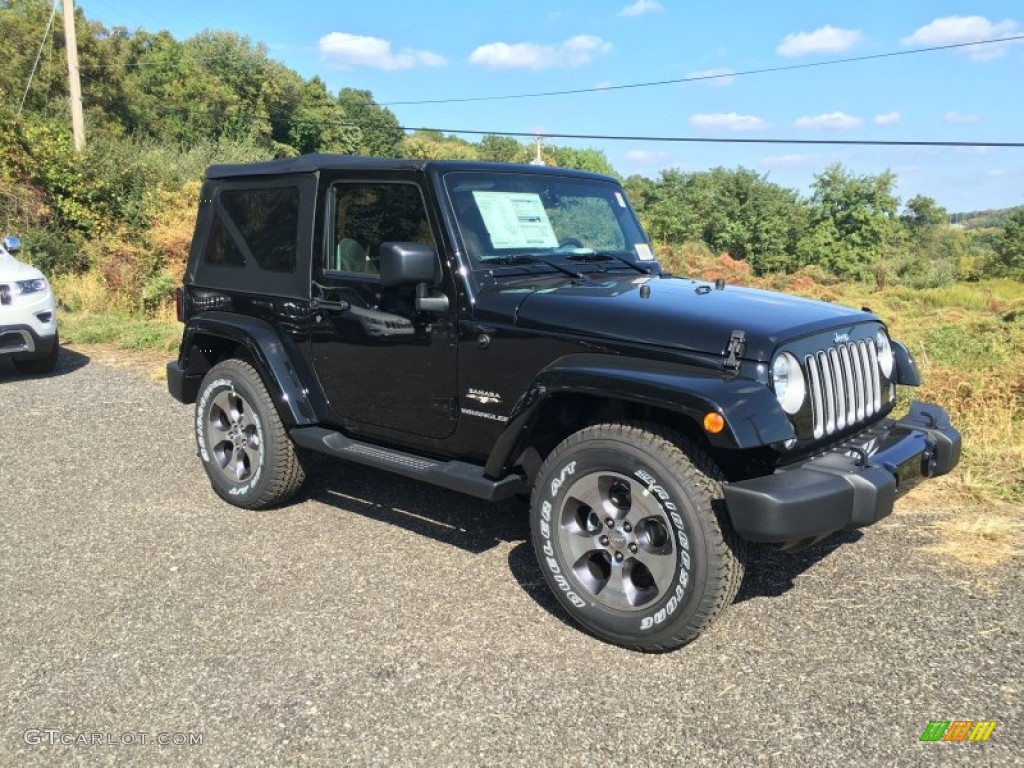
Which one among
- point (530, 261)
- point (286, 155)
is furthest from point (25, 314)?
point (286, 155)

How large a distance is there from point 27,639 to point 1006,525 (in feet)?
15.9

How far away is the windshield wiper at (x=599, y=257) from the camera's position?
4172mm

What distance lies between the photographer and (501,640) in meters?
3.33

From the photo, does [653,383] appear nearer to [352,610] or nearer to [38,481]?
[352,610]

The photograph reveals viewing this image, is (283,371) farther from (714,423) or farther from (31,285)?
(31,285)

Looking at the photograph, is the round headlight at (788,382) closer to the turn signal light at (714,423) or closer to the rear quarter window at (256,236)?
the turn signal light at (714,423)

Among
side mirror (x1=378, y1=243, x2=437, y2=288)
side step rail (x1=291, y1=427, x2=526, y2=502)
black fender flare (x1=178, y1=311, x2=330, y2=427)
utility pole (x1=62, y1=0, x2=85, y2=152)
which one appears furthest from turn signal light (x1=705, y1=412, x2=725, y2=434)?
utility pole (x1=62, y1=0, x2=85, y2=152)

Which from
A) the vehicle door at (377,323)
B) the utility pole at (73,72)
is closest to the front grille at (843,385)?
the vehicle door at (377,323)

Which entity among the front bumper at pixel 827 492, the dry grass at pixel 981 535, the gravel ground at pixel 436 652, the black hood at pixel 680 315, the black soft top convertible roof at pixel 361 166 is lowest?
the gravel ground at pixel 436 652

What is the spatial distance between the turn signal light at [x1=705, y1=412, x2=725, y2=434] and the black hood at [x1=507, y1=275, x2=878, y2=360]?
0.34 m

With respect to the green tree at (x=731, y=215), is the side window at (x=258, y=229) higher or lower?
lower

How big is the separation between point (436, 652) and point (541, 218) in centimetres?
217

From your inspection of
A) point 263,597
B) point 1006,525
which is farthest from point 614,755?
point 1006,525

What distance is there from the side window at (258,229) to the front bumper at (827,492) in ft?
9.37
